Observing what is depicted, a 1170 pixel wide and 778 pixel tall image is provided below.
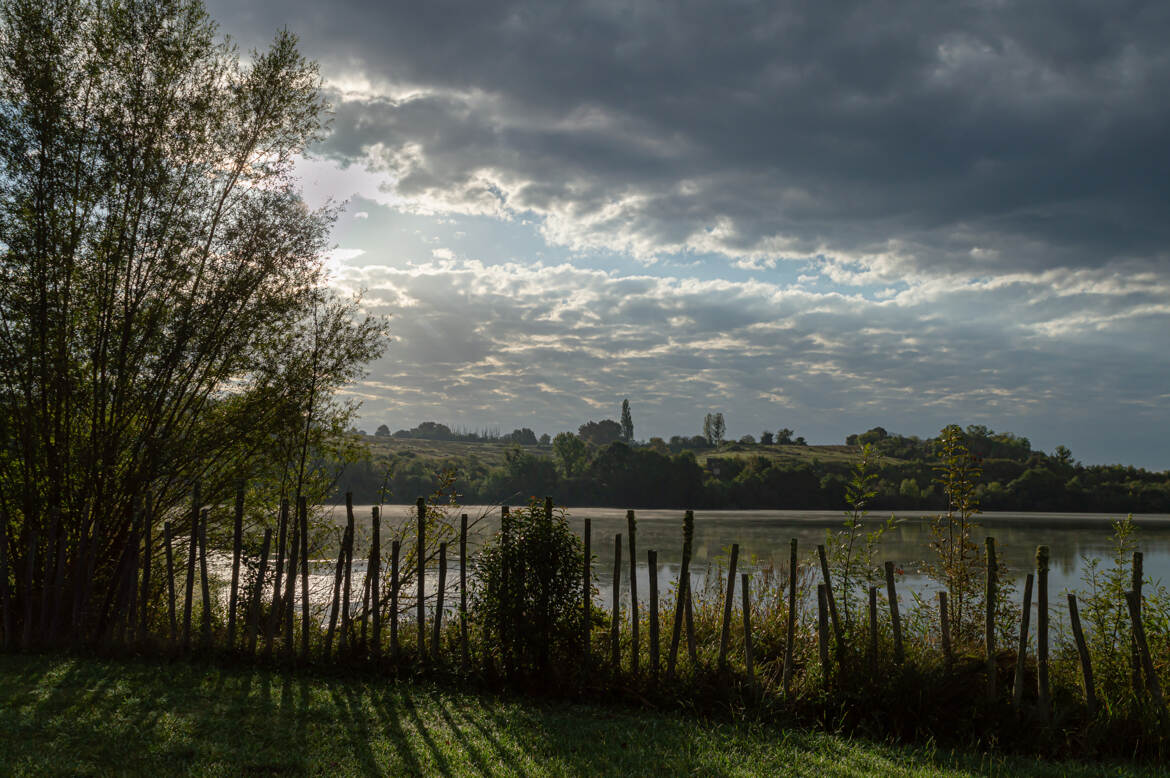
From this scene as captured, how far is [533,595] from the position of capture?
229 inches

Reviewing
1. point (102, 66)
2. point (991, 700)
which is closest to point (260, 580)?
point (102, 66)

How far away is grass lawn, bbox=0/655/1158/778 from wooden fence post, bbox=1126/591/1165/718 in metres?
0.69

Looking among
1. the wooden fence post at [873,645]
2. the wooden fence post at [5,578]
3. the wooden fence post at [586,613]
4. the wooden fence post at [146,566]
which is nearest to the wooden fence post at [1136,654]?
the wooden fence post at [873,645]


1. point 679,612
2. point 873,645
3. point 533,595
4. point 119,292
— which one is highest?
point 119,292

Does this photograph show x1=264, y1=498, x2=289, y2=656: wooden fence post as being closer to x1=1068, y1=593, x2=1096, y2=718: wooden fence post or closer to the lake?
the lake

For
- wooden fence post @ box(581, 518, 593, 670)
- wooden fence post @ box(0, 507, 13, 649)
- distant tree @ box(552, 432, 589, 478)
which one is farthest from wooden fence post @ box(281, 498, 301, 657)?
distant tree @ box(552, 432, 589, 478)

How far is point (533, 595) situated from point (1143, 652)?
14.5ft

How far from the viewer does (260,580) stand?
264 inches

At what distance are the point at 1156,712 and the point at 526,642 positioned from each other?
456cm

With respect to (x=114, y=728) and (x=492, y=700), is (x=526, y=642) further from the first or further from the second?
(x=114, y=728)

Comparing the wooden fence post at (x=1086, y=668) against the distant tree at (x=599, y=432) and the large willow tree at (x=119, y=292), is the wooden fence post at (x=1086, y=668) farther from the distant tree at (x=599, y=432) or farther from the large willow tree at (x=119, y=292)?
the distant tree at (x=599, y=432)

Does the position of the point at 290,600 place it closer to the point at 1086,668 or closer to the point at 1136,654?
the point at 1086,668

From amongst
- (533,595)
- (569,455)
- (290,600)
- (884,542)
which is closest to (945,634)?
(533,595)

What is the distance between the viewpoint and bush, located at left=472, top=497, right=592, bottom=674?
5.78 m
